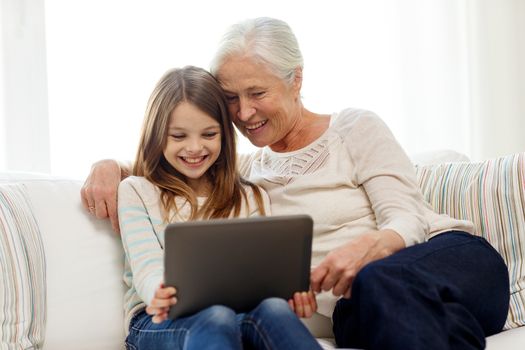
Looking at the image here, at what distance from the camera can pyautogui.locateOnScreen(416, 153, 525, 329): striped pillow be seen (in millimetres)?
1797

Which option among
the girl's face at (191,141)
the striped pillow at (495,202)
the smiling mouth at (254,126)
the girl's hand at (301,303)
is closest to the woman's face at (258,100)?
the smiling mouth at (254,126)

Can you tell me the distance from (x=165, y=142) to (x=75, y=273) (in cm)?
37

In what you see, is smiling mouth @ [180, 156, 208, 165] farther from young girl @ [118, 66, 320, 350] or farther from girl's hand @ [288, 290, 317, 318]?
girl's hand @ [288, 290, 317, 318]

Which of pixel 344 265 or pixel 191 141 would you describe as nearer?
pixel 344 265

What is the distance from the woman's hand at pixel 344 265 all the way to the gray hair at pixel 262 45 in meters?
0.57

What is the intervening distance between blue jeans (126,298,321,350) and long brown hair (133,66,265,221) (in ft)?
1.24

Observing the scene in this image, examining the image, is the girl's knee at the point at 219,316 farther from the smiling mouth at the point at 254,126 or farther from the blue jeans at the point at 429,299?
the smiling mouth at the point at 254,126

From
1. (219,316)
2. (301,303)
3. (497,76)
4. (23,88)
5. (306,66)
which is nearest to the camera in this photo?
(219,316)

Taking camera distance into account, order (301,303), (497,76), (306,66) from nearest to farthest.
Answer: (301,303), (306,66), (497,76)

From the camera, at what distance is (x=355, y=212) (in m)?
1.68

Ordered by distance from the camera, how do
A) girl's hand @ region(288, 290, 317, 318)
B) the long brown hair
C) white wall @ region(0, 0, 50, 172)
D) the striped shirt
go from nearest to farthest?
girl's hand @ region(288, 290, 317, 318) < the striped shirt < the long brown hair < white wall @ region(0, 0, 50, 172)

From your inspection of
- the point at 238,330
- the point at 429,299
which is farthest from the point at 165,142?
the point at 429,299

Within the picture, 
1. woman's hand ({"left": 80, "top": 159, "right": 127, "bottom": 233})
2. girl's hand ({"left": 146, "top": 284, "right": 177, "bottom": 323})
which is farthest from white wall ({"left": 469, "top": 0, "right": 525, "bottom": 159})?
girl's hand ({"left": 146, "top": 284, "right": 177, "bottom": 323})

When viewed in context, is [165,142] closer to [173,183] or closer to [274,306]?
[173,183]
